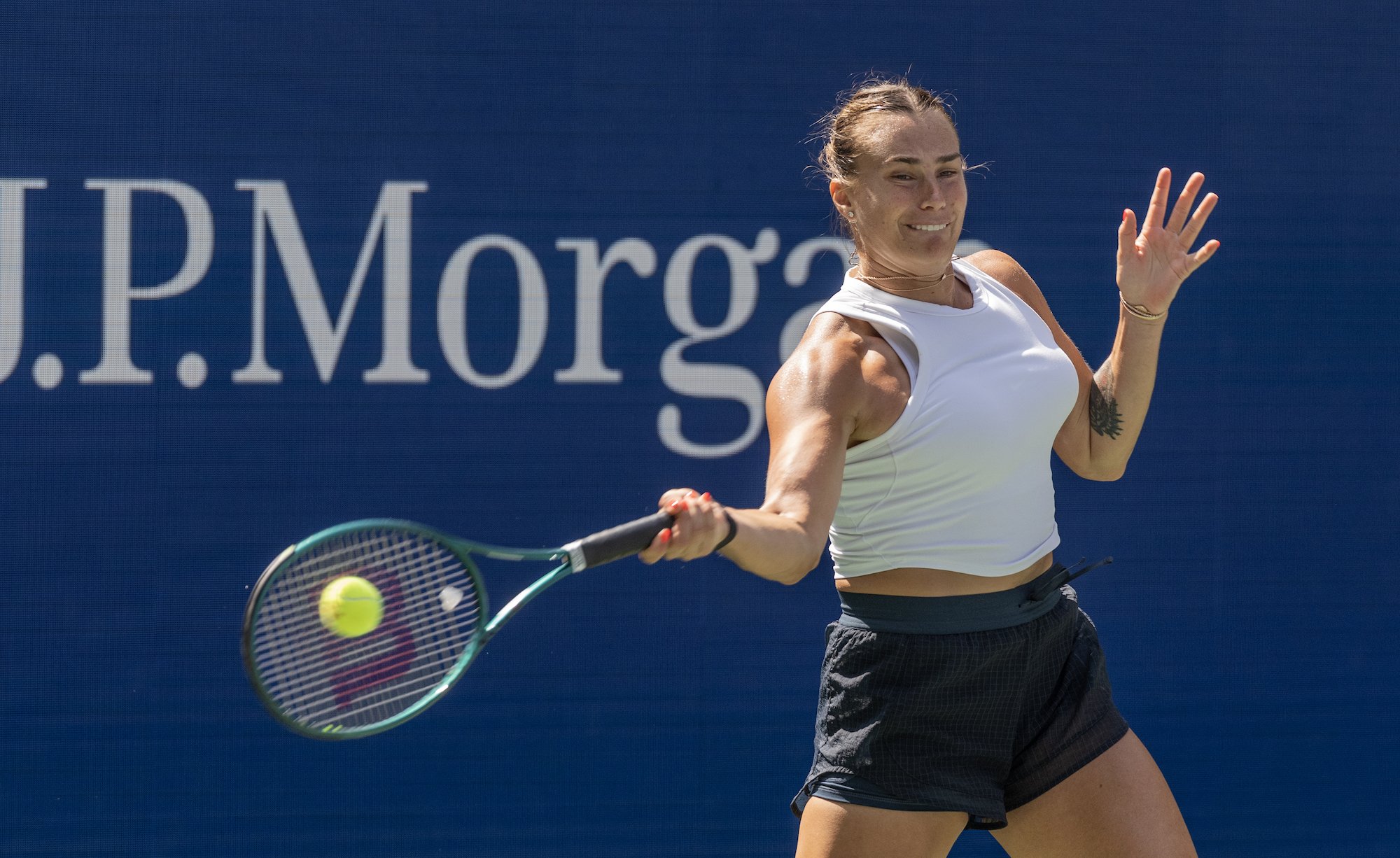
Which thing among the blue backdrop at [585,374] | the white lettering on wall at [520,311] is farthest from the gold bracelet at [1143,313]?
the white lettering on wall at [520,311]

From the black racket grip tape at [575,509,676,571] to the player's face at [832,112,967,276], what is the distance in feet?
2.07

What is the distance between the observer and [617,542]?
190cm

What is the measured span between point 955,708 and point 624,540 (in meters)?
0.63

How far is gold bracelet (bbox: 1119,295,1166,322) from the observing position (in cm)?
243

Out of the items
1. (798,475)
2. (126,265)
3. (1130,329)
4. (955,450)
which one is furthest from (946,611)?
(126,265)

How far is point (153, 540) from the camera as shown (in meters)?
3.31

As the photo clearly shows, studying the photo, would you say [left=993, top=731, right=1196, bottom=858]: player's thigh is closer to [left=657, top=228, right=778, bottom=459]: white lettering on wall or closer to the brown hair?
the brown hair

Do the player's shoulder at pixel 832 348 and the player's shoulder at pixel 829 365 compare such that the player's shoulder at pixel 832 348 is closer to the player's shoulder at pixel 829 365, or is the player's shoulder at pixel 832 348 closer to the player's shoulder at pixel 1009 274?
the player's shoulder at pixel 829 365

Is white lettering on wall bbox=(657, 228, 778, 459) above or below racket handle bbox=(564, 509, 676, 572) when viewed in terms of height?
above

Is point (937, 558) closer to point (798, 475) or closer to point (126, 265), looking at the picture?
point (798, 475)

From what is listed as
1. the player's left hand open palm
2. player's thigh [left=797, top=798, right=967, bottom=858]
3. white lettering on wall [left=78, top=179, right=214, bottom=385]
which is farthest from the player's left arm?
white lettering on wall [left=78, top=179, right=214, bottom=385]

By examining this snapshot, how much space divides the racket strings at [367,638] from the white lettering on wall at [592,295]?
3.94 feet

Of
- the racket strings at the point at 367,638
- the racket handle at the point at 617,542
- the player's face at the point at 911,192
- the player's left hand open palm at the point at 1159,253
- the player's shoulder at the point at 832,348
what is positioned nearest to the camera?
the racket handle at the point at 617,542

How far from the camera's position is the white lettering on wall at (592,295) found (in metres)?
3.36
